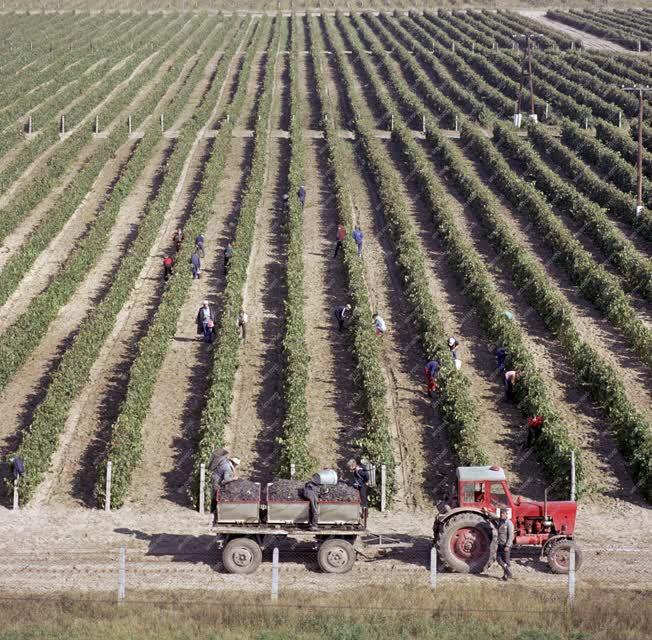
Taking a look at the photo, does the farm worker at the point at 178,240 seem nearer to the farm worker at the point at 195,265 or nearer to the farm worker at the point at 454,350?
the farm worker at the point at 195,265

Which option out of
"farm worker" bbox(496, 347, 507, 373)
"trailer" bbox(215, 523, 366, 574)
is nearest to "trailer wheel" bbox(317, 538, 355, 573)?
"trailer" bbox(215, 523, 366, 574)

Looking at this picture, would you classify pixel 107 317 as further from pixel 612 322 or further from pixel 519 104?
pixel 519 104

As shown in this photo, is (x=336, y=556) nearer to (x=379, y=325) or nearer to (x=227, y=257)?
(x=379, y=325)

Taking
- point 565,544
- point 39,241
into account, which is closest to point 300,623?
point 565,544

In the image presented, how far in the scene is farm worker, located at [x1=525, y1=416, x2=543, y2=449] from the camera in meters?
26.6

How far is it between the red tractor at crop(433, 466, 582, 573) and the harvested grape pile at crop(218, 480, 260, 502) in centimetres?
350

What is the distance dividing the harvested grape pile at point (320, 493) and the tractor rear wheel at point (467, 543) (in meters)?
1.83

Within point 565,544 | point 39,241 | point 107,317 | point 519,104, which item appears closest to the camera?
point 565,544

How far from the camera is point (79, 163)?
58406 mm

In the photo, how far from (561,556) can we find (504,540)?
139 centimetres

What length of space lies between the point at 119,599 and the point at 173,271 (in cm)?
2201

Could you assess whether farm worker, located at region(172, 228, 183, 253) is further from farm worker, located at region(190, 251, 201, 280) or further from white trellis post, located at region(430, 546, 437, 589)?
white trellis post, located at region(430, 546, 437, 589)

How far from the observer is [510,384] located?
29625 millimetres

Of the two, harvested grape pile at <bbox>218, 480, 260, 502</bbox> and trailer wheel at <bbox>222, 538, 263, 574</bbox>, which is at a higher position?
harvested grape pile at <bbox>218, 480, 260, 502</bbox>
